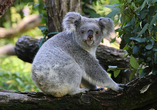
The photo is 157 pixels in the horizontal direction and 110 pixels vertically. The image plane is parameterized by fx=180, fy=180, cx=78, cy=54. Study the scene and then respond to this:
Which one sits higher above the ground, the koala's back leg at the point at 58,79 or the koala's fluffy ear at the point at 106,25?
the koala's fluffy ear at the point at 106,25

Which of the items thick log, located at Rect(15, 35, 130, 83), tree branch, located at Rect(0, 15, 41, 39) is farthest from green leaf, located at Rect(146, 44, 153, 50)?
tree branch, located at Rect(0, 15, 41, 39)

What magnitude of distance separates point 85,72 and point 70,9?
5.04ft

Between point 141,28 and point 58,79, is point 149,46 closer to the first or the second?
Answer: point 141,28

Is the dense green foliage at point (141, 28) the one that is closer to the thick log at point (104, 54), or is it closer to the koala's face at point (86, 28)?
the koala's face at point (86, 28)

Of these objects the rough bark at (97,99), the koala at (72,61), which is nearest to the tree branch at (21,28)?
the koala at (72,61)

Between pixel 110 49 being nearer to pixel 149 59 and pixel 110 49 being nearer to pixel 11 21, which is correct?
pixel 149 59

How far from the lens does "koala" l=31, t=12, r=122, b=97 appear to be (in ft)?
7.67

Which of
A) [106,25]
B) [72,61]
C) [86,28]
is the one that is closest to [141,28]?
[106,25]

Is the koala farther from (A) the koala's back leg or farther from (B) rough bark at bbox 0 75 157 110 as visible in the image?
(B) rough bark at bbox 0 75 157 110

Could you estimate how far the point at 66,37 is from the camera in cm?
286

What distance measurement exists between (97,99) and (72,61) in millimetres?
629

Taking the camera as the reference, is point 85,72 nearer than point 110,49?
Yes

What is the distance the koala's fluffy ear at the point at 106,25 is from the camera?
109 inches

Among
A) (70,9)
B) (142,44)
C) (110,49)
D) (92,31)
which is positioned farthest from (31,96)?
(110,49)
